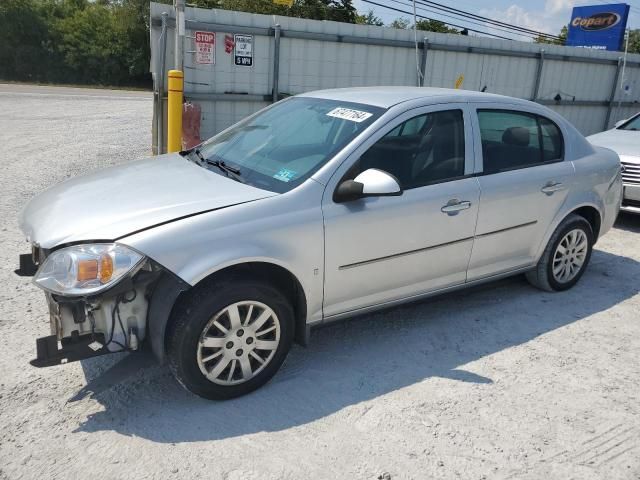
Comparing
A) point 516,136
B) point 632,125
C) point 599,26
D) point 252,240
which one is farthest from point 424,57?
point 599,26

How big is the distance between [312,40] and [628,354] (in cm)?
701

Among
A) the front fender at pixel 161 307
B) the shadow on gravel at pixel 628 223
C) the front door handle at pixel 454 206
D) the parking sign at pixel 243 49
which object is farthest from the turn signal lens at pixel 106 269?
the shadow on gravel at pixel 628 223

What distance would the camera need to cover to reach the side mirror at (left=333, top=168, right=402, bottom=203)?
340 cm

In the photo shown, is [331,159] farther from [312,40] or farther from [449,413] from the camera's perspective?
[312,40]

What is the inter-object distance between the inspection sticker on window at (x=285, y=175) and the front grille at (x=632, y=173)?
17.2 feet

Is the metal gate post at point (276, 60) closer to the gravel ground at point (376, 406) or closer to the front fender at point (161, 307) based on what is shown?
the gravel ground at point (376, 406)

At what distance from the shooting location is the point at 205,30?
8.36 metres

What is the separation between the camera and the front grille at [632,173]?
6.97 m

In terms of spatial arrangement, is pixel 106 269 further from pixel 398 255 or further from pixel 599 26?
pixel 599 26

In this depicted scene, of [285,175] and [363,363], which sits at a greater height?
[285,175]

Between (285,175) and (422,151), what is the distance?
1.02 meters

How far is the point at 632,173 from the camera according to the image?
23.0 feet

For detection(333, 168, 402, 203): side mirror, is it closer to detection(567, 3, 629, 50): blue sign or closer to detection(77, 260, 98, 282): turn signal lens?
detection(77, 260, 98, 282): turn signal lens

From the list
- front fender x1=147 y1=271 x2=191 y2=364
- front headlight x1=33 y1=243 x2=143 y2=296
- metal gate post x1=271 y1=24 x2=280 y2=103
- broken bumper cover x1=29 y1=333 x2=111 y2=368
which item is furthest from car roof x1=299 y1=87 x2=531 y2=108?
metal gate post x1=271 y1=24 x2=280 y2=103
